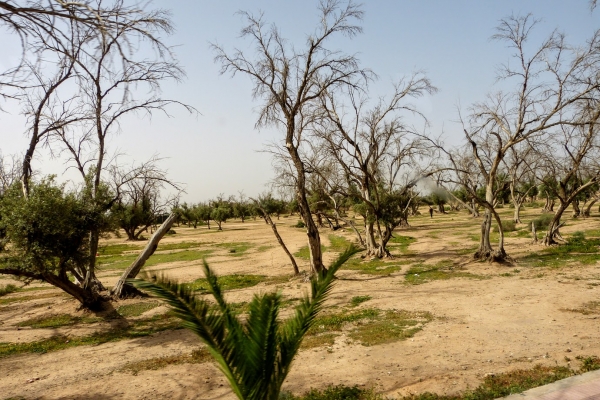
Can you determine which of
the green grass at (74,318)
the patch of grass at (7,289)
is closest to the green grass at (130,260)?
the patch of grass at (7,289)

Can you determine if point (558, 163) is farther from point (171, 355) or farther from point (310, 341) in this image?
point (171, 355)

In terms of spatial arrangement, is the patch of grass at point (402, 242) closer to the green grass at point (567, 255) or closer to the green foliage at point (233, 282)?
the green grass at point (567, 255)

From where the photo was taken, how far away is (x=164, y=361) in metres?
8.30

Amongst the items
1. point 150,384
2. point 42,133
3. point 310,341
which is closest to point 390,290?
point 310,341

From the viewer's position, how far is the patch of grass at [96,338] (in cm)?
980

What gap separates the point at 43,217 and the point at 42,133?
16.6 feet

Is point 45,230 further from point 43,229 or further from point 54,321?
point 54,321

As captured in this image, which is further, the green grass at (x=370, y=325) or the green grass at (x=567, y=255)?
the green grass at (x=567, y=255)

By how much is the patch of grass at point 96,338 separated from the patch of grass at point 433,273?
8.87 meters

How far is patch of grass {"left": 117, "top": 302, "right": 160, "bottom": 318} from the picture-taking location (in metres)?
12.7

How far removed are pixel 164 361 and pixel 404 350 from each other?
4890mm

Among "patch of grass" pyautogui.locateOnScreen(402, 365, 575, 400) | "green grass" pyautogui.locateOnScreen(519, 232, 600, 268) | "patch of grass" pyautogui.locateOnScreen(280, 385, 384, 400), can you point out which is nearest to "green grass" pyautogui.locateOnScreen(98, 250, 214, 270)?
"green grass" pyautogui.locateOnScreen(519, 232, 600, 268)

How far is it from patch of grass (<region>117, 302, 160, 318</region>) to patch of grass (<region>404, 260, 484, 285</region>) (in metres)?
9.27

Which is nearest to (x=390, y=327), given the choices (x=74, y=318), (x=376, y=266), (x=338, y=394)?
(x=338, y=394)
